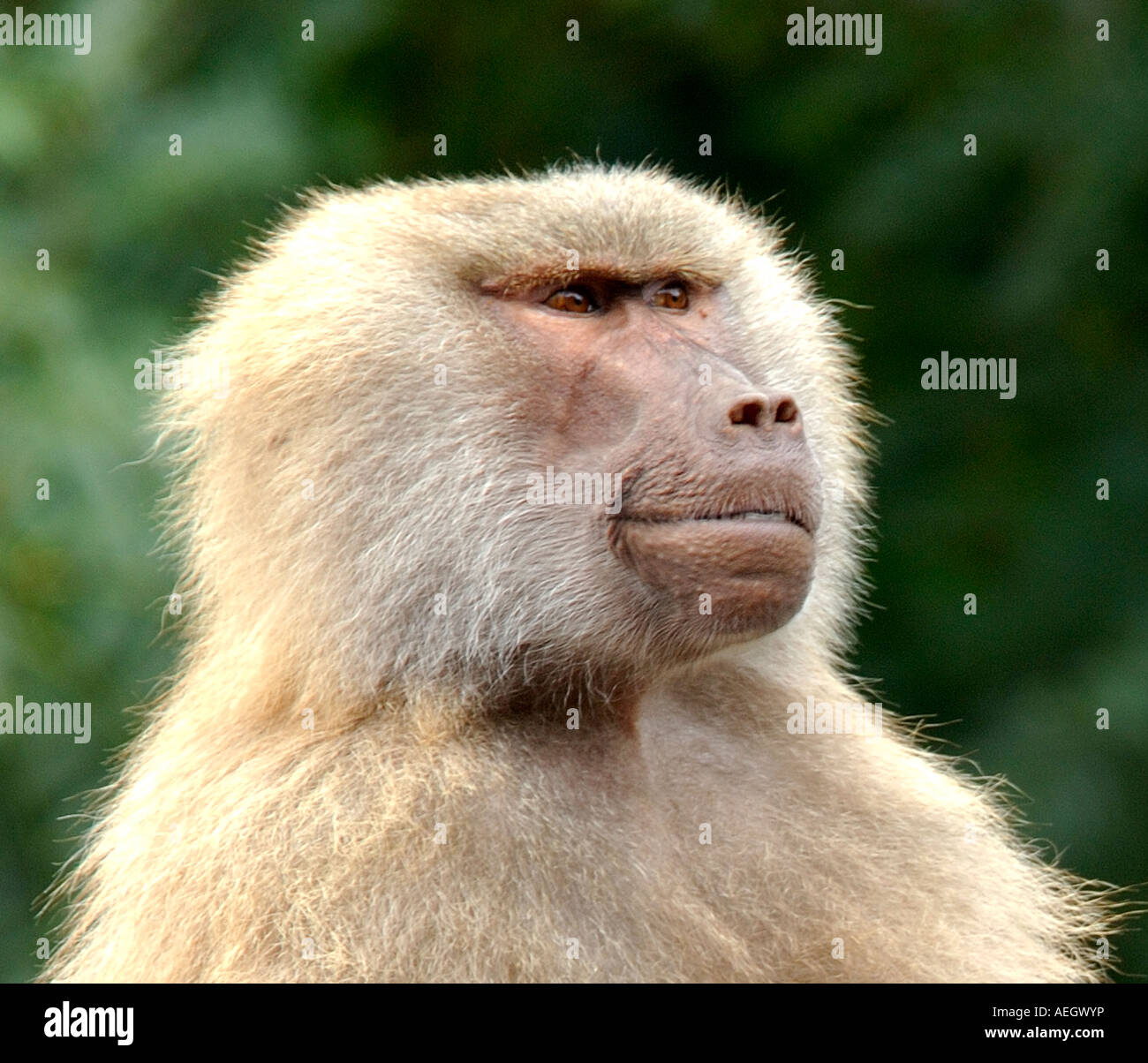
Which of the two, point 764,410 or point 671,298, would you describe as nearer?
point 764,410

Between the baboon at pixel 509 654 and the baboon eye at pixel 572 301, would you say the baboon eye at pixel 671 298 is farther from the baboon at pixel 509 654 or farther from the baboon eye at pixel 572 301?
the baboon eye at pixel 572 301

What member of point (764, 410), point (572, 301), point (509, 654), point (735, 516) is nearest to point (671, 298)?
point (572, 301)

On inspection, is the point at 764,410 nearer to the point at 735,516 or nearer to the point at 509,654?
the point at 735,516

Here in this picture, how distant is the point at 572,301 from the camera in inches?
147

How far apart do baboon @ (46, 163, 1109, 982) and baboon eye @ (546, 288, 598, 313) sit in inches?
0.6

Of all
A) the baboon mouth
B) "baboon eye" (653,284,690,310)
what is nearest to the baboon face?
the baboon mouth

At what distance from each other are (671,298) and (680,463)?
1.91ft

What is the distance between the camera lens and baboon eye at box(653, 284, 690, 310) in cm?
383

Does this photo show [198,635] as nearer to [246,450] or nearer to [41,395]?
[246,450]

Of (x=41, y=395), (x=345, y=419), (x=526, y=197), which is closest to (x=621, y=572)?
(x=345, y=419)

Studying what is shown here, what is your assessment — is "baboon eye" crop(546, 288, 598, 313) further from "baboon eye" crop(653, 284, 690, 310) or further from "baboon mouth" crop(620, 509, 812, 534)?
"baboon mouth" crop(620, 509, 812, 534)

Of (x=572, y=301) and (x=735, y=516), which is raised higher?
(x=572, y=301)

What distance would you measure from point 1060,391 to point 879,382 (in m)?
0.87

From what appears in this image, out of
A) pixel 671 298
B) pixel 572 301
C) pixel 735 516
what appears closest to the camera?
pixel 735 516
